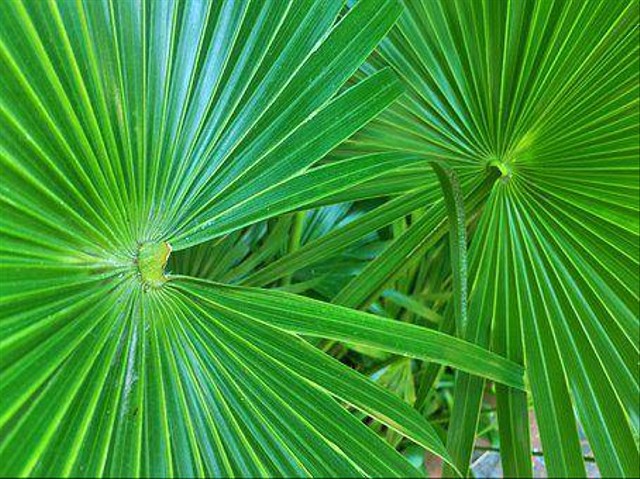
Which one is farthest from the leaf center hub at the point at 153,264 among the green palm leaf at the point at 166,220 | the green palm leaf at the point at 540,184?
the green palm leaf at the point at 540,184

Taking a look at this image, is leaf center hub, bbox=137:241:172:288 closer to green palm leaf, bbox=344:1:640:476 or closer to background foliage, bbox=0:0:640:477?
background foliage, bbox=0:0:640:477

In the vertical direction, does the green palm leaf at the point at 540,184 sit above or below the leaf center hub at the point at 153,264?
above

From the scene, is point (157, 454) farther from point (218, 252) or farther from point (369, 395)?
point (218, 252)

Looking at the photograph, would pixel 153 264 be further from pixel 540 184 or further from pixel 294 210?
pixel 540 184

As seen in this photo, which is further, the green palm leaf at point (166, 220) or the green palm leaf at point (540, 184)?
the green palm leaf at point (540, 184)

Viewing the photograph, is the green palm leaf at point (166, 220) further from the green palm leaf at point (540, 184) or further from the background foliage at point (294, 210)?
the green palm leaf at point (540, 184)

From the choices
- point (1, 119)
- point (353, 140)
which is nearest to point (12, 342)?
point (1, 119)

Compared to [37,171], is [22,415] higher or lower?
lower

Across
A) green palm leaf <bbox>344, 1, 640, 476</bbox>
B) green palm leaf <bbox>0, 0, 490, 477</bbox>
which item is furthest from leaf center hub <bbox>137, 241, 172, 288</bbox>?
green palm leaf <bbox>344, 1, 640, 476</bbox>

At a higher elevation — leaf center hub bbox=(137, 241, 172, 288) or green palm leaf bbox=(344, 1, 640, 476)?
green palm leaf bbox=(344, 1, 640, 476)
